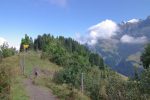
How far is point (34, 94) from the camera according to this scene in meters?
25.7

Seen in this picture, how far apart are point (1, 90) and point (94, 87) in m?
7.67

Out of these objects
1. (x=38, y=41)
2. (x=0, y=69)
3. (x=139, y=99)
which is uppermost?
(x=38, y=41)

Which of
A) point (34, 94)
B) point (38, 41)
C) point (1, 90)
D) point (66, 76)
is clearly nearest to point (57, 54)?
point (38, 41)

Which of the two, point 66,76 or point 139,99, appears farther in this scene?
point 66,76

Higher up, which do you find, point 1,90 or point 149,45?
point 149,45

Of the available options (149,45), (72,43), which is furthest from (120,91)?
(72,43)

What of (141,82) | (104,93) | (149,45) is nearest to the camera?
(141,82)

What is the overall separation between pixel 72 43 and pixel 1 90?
12558 cm

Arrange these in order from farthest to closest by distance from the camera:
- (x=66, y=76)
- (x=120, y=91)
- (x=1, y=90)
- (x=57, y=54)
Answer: (x=57, y=54) → (x=66, y=76) → (x=1, y=90) → (x=120, y=91)

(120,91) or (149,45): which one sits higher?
(149,45)

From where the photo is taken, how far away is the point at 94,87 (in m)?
25.0

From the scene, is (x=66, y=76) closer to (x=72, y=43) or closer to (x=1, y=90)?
(x=1, y=90)

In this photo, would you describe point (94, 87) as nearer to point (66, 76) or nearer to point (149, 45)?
point (66, 76)

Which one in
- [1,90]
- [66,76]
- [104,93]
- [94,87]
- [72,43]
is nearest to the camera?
[1,90]
